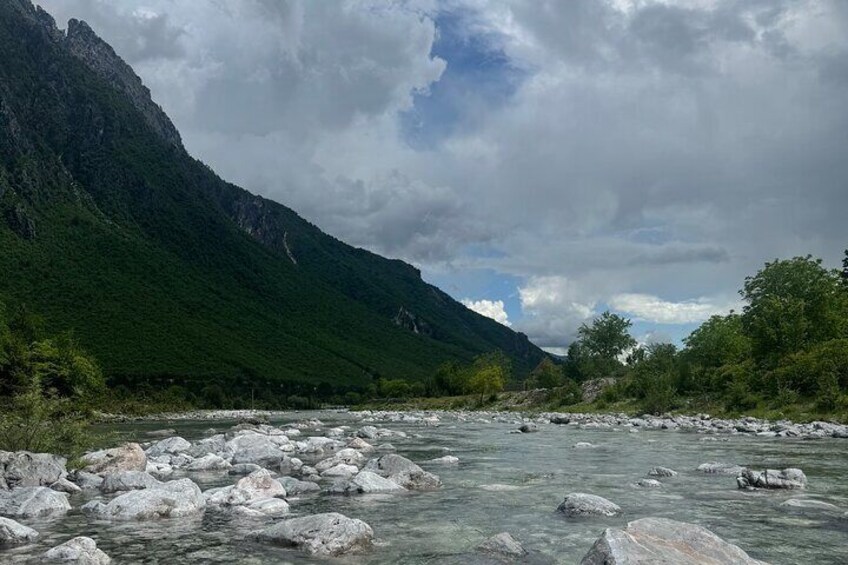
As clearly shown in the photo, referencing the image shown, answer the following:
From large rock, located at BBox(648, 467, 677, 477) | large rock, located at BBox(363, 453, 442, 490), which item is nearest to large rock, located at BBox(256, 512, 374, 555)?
large rock, located at BBox(363, 453, 442, 490)

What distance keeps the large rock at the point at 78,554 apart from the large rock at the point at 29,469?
863 centimetres

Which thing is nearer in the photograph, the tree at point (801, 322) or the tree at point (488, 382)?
the tree at point (801, 322)

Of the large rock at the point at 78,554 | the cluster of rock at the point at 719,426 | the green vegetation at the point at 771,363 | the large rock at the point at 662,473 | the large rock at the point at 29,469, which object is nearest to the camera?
the large rock at the point at 78,554

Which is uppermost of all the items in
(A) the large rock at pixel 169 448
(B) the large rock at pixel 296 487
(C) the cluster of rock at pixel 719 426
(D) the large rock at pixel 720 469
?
(C) the cluster of rock at pixel 719 426

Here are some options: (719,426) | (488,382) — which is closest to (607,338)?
(488,382)

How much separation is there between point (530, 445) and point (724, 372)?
36763 millimetres

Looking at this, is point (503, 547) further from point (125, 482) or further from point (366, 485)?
point (125, 482)

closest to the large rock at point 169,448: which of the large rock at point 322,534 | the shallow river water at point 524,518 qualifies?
the shallow river water at point 524,518

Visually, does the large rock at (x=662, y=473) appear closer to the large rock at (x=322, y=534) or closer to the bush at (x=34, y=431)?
the large rock at (x=322, y=534)

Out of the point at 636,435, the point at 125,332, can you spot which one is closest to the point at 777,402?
the point at 636,435

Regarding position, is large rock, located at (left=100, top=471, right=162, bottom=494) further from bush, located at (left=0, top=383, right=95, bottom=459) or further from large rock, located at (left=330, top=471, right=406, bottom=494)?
large rock, located at (left=330, top=471, right=406, bottom=494)

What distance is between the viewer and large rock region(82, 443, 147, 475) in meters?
20.6

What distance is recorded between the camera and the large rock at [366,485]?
1719 centimetres

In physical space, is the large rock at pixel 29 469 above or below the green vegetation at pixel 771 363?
below
